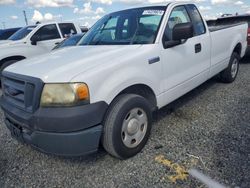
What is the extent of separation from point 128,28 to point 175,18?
2.43ft

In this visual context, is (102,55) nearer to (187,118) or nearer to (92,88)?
(92,88)

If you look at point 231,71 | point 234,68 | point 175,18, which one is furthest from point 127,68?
point 234,68

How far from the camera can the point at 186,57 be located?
3.84 metres

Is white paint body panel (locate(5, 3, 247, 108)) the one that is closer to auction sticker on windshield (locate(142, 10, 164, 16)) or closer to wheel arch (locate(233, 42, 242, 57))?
auction sticker on windshield (locate(142, 10, 164, 16))

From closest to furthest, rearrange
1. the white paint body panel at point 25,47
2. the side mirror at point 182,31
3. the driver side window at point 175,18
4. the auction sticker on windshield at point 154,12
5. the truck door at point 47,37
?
the side mirror at point 182,31
the driver side window at point 175,18
the auction sticker on windshield at point 154,12
the white paint body panel at point 25,47
the truck door at point 47,37

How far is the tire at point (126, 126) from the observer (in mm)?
2729

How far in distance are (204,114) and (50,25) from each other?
21.1ft

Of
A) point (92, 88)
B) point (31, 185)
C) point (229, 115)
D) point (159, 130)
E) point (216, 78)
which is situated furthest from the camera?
point (216, 78)

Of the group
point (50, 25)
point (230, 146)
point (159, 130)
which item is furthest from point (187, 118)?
point (50, 25)

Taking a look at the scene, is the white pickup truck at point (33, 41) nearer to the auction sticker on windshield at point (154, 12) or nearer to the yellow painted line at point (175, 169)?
the auction sticker on windshield at point (154, 12)

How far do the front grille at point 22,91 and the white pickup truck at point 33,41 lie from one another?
4.76m

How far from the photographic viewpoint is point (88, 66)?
2691 mm

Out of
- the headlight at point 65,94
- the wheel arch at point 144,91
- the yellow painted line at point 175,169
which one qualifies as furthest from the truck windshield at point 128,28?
the yellow painted line at point 175,169

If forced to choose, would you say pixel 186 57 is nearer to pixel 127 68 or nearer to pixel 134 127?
pixel 127 68
